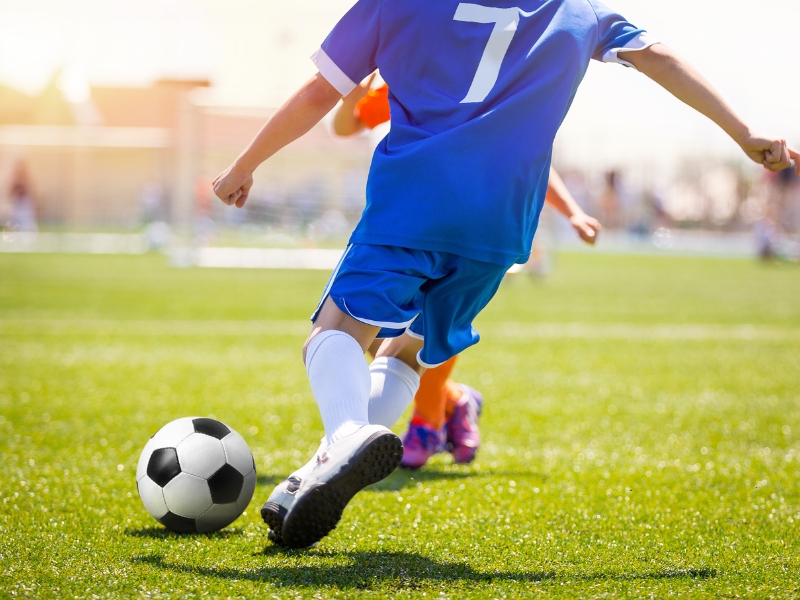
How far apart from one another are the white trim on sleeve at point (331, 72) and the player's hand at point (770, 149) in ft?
3.31

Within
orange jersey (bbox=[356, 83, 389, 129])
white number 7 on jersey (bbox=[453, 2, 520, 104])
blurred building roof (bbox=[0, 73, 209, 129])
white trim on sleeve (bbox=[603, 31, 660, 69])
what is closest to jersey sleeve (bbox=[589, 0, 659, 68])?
white trim on sleeve (bbox=[603, 31, 660, 69])

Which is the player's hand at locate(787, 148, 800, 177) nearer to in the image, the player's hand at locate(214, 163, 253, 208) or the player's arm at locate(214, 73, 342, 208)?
the player's arm at locate(214, 73, 342, 208)

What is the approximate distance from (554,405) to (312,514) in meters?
3.01

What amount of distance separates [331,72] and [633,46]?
2.48 feet

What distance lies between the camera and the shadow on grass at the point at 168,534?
242 centimetres

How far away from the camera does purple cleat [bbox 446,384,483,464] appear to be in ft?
11.3

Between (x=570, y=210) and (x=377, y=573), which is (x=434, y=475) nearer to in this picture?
(x=570, y=210)

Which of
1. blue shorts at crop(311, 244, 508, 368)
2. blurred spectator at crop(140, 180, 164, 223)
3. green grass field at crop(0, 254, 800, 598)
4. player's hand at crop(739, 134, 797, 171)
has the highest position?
player's hand at crop(739, 134, 797, 171)

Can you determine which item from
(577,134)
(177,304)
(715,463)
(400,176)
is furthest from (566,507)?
(577,134)

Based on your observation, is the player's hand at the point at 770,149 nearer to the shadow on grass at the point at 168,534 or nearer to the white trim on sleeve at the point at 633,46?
the white trim on sleeve at the point at 633,46

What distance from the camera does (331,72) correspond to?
2.14m

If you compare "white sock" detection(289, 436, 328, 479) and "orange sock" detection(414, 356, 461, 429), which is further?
"orange sock" detection(414, 356, 461, 429)

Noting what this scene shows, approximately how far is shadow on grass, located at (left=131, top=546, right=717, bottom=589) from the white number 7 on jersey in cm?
111

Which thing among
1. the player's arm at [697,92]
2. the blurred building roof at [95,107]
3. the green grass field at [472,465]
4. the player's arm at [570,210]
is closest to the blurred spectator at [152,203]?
the blurred building roof at [95,107]
